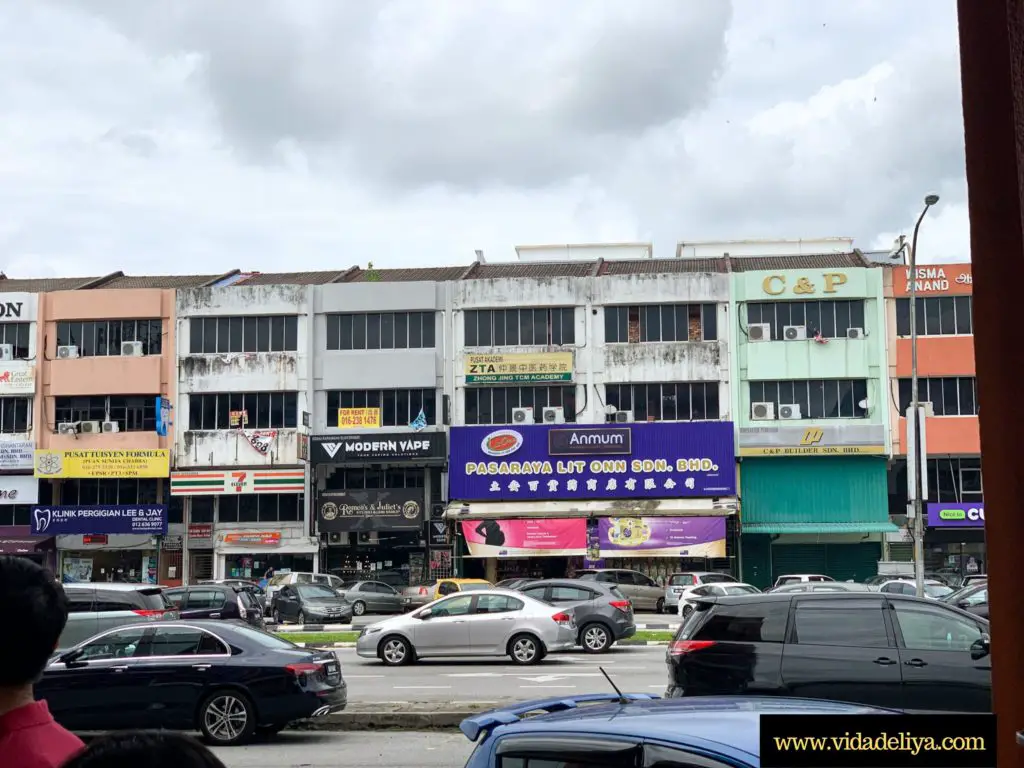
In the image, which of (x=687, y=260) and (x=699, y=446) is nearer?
(x=699, y=446)

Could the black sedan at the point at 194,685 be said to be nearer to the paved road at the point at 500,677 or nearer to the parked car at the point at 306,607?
the paved road at the point at 500,677

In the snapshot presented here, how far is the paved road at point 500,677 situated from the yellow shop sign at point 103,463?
85.7 ft

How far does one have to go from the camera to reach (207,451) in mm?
47875

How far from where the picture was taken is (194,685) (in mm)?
13156

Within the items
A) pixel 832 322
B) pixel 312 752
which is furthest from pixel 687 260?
pixel 312 752

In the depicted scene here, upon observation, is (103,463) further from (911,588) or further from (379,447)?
(911,588)

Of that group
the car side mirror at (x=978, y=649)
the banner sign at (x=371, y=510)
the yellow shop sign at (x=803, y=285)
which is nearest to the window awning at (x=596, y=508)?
the banner sign at (x=371, y=510)

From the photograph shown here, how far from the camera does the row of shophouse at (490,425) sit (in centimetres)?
4494

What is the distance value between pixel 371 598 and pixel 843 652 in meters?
30.9

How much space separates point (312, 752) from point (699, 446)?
34.2 meters

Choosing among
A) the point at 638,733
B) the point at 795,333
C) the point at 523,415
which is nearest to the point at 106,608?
the point at 638,733

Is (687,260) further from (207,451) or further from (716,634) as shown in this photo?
(716,634)

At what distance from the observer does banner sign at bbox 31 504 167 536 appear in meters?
47.1

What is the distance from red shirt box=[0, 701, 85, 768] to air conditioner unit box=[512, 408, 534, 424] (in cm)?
4354
